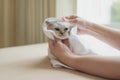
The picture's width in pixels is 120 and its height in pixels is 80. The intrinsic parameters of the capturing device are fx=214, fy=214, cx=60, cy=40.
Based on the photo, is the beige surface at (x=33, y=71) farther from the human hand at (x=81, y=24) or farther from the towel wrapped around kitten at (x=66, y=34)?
the human hand at (x=81, y=24)

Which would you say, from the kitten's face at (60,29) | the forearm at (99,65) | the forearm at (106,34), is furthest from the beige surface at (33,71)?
the forearm at (106,34)

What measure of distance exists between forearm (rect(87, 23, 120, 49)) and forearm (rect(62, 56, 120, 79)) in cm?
26

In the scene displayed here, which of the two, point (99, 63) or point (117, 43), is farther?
point (117, 43)

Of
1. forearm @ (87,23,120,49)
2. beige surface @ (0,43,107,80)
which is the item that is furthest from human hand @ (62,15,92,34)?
beige surface @ (0,43,107,80)

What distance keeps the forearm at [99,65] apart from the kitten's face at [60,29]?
0.61 ft

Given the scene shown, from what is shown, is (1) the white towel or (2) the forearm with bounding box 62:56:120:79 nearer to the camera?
(2) the forearm with bounding box 62:56:120:79

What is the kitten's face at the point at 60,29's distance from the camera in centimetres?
101

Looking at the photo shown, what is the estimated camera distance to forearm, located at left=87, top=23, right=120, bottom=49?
1029 millimetres

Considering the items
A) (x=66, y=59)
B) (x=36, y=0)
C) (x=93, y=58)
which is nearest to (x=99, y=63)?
(x=93, y=58)

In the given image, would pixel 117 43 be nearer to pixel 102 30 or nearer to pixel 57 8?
pixel 102 30

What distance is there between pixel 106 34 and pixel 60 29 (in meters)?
0.23

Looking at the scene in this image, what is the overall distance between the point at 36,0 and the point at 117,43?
35.0 inches

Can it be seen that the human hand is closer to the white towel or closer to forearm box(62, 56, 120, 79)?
the white towel

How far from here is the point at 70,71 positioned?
842 millimetres
